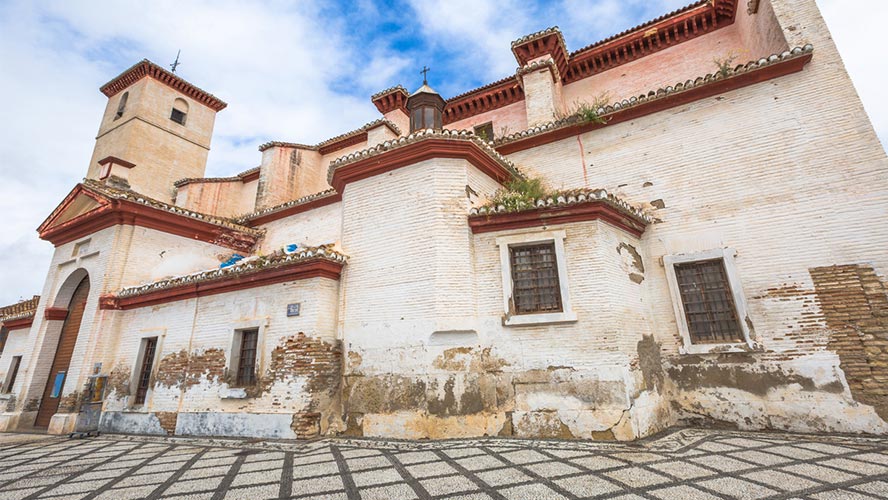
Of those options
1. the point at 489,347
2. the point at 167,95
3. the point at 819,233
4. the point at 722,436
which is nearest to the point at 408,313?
the point at 489,347

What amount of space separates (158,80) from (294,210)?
609 inches

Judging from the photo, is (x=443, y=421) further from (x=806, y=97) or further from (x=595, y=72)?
(x=595, y=72)

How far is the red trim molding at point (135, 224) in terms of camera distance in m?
9.52

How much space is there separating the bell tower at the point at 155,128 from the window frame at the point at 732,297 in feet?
69.8

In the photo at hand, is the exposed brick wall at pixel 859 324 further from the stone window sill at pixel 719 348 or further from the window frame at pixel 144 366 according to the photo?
the window frame at pixel 144 366

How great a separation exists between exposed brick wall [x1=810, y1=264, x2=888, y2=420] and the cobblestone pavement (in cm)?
81

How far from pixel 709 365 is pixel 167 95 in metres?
25.6

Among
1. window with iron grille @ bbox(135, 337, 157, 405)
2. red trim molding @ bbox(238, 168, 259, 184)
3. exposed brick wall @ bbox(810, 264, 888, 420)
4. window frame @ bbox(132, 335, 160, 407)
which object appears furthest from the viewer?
red trim molding @ bbox(238, 168, 259, 184)

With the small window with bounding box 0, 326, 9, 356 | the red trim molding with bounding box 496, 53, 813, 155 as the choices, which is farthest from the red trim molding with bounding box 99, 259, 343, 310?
the small window with bounding box 0, 326, 9, 356

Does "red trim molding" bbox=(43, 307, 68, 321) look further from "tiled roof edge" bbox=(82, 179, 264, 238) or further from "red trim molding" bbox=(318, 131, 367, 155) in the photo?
"red trim molding" bbox=(318, 131, 367, 155)

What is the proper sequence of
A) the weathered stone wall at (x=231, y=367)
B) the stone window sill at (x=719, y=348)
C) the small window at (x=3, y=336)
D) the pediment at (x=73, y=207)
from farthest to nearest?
the small window at (x=3, y=336), the pediment at (x=73, y=207), the weathered stone wall at (x=231, y=367), the stone window sill at (x=719, y=348)

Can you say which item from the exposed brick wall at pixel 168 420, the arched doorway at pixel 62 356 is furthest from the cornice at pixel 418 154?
the arched doorway at pixel 62 356

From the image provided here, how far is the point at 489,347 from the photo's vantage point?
632 centimetres

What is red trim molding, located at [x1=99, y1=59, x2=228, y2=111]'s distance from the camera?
787 inches
